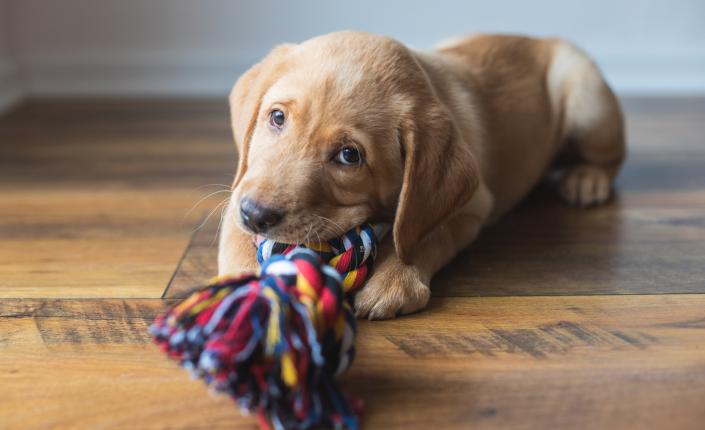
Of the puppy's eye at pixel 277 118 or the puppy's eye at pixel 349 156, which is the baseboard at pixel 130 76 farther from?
the puppy's eye at pixel 349 156

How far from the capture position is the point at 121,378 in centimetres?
177

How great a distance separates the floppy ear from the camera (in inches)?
82.2

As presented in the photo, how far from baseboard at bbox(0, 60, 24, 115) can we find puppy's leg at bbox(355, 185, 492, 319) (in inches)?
145

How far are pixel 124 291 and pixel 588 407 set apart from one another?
1311 mm

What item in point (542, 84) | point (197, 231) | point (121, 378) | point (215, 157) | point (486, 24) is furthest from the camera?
point (486, 24)

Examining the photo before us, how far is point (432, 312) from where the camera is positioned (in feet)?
6.95

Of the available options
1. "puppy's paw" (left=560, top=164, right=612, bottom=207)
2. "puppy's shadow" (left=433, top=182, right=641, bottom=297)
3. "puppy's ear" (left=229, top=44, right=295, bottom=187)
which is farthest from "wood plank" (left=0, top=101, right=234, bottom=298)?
"puppy's paw" (left=560, top=164, right=612, bottom=207)

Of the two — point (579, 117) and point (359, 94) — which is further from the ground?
point (359, 94)

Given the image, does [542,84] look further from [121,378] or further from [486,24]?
[486,24]

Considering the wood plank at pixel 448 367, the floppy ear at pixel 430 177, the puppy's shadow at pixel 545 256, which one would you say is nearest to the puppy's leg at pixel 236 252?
the wood plank at pixel 448 367

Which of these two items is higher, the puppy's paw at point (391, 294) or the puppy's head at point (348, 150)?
the puppy's head at point (348, 150)

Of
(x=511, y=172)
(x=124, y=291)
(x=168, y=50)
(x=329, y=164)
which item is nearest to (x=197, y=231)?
(x=124, y=291)

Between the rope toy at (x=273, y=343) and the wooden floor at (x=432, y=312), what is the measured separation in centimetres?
10

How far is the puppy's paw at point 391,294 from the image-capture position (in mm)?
2041
